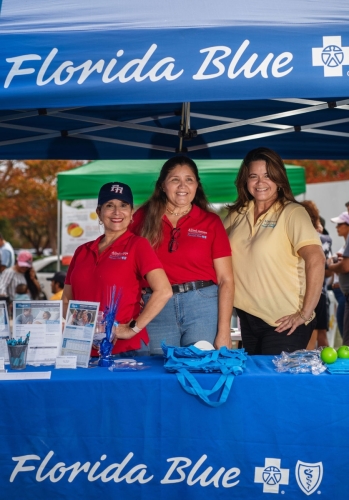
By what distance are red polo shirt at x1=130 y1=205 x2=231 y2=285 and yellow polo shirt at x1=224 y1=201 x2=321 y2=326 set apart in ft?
0.48

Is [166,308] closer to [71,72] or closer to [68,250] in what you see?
[71,72]

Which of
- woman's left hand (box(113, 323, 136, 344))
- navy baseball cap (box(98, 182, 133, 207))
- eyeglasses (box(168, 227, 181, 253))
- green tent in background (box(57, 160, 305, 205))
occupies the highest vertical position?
green tent in background (box(57, 160, 305, 205))

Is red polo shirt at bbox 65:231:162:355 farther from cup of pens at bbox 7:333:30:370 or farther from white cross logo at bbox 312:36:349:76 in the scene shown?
white cross logo at bbox 312:36:349:76

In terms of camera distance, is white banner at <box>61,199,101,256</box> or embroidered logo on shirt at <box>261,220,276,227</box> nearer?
embroidered logo on shirt at <box>261,220,276,227</box>

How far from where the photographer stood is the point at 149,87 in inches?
98.6

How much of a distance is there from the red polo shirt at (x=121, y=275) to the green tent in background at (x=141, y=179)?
411 centimetres

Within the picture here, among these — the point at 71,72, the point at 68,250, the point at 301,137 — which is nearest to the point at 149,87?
the point at 71,72

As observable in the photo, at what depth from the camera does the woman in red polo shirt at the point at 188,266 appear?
3369mm

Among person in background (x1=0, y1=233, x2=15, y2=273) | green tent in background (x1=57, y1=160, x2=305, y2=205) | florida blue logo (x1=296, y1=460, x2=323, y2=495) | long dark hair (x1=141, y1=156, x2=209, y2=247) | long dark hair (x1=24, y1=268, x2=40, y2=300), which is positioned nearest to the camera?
florida blue logo (x1=296, y1=460, x2=323, y2=495)

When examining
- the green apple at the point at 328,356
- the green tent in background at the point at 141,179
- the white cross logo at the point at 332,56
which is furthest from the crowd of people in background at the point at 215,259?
the green tent in background at the point at 141,179

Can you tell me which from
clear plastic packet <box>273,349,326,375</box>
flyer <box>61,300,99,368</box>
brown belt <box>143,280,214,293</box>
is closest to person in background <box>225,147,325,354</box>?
brown belt <box>143,280,214,293</box>

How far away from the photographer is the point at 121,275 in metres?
3.13

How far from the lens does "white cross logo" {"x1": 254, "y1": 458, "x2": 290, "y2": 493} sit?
2.63 m

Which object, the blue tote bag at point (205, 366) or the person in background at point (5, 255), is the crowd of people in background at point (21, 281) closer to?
the person in background at point (5, 255)
